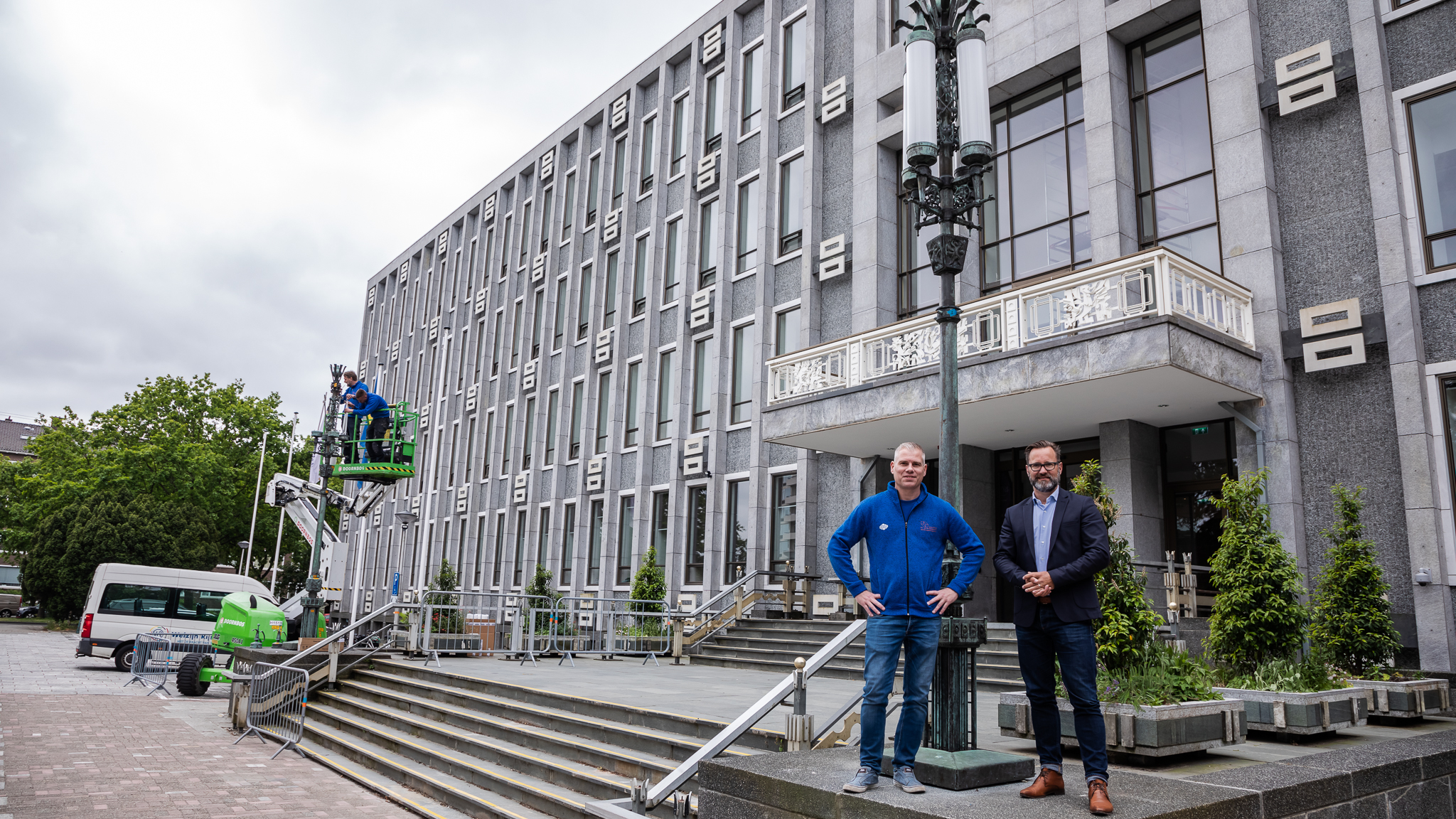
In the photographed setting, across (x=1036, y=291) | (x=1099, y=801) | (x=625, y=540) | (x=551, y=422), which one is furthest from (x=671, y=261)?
(x=1099, y=801)

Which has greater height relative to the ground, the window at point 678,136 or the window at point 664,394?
the window at point 678,136

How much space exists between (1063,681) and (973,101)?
13.3 feet

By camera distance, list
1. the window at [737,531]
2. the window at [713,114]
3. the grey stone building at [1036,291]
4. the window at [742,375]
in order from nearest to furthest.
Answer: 1. the grey stone building at [1036,291]
2. the window at [737,531]
3. the window at [742,375]
4. the window at [713,114]

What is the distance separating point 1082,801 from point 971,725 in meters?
0.80

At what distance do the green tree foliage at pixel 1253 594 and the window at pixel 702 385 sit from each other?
15.4 meters

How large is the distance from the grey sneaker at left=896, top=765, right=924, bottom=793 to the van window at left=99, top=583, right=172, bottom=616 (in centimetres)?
2479

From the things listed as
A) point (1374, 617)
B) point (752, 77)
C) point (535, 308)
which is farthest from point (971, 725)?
point (535, 308)

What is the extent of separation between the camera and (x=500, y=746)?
9281 mm

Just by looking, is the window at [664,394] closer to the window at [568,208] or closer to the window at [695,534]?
the window at [695,534]

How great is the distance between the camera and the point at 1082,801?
459 centimetres

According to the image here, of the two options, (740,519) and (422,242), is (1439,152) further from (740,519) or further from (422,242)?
(422,242)

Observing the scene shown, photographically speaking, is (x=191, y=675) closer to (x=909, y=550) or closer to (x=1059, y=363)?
(x=1059, y=363)

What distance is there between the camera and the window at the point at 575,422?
1158 inches

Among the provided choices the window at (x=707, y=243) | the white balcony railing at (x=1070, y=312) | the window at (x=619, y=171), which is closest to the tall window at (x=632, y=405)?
the window at (x=707, y=243)
